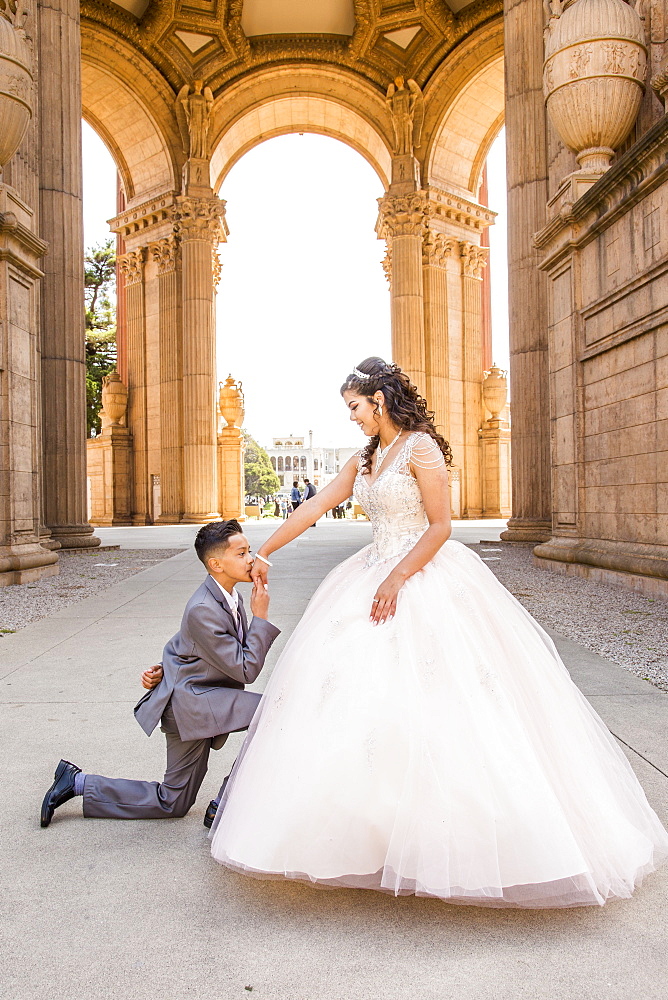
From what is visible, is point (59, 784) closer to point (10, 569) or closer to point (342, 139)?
point (10, 569)

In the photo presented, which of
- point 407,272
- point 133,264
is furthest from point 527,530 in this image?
point 133,264

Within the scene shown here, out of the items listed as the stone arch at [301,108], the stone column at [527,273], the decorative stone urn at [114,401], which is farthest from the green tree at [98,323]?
the stone column at [527,273]

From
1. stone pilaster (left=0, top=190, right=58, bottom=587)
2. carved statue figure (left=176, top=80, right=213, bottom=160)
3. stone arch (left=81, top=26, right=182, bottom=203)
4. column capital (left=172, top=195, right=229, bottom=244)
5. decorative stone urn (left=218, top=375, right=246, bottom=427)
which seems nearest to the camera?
stone pilaster (left=0, top=190, right=58, bottom=587)

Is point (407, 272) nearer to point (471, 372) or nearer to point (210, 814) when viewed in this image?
point (471, 372)

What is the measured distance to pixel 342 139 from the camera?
3152cm

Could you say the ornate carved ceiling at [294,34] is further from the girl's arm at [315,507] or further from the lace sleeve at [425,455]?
the lace sleeve at [425,455]

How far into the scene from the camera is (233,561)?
2.68 metres

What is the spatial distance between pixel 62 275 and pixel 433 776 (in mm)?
14150

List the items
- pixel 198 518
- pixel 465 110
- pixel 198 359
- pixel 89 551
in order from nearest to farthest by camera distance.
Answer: pixel 89 551
pixel 198 359
pixel 198 518
pixel 465 110

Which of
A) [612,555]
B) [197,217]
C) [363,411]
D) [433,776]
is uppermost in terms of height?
[197,217]

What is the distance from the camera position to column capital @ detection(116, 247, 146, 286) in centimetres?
2941

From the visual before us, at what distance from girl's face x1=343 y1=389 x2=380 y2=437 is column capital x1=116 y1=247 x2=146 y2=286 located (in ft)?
94.2

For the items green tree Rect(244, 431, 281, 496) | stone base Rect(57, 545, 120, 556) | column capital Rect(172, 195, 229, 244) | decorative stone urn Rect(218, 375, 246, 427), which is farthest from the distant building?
stone base Rect(57, 545, 120, 556)

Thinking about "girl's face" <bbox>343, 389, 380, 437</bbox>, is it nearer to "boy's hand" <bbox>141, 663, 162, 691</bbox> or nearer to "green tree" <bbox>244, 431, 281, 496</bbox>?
"boy's hand" <bbox>141, 663, 162, 691</bbox>
